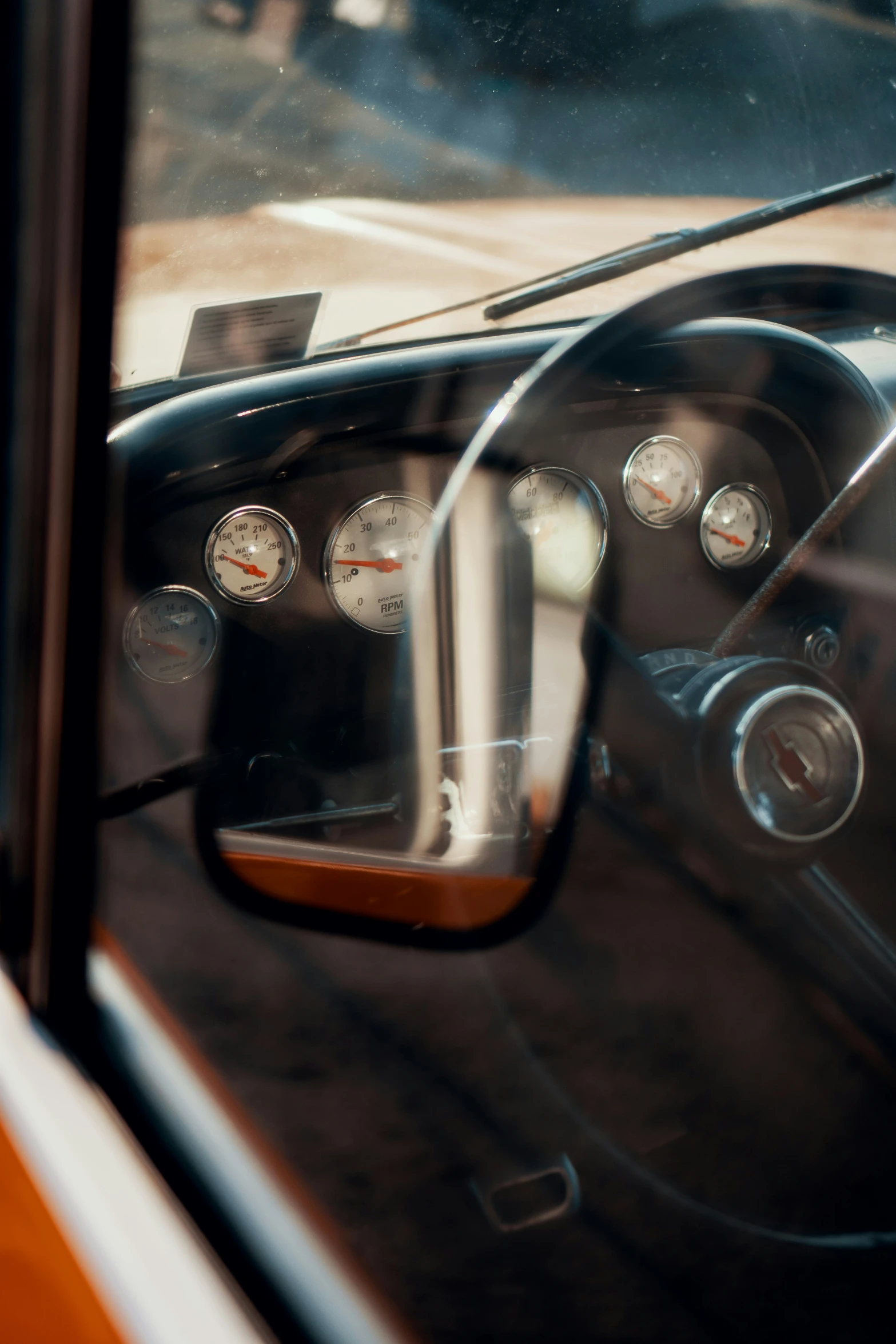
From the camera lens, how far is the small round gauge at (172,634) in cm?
193

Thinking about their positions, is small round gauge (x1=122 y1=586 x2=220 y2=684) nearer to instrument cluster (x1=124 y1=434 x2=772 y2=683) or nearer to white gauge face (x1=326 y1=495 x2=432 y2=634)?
instrument cluster (x1=124 y1=434 x2=772 y2=683)

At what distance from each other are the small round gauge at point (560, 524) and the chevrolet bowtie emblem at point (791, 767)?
0.34 metres

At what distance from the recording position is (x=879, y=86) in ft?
5.90

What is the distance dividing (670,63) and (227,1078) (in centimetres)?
170

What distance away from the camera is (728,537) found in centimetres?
231

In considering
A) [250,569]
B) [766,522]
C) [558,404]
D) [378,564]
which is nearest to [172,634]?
[250,569]

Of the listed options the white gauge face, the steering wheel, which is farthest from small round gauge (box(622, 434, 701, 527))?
the steering wheel

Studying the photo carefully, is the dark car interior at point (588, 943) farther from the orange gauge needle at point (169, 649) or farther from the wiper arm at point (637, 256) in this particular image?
the wiper arm at point (637, 256)

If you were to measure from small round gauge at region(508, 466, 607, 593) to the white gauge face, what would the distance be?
0.36 meters

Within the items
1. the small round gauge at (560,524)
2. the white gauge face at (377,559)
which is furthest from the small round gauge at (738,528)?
the white gauge face at (377,559)

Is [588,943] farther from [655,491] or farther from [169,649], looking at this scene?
[655,491]

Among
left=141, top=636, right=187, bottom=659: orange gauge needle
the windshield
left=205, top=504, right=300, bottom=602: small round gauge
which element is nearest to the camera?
the windshield

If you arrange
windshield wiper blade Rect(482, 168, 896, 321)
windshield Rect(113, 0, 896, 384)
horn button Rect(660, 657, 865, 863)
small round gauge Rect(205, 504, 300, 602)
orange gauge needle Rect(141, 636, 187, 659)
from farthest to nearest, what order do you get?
1. small round gauge Rect(205, 504, 300, 602)
2. orange gauge needle Rect(141, 636, 187, 659)
3. windshield wiper blade Rect(482, 168, 896, 321)
4. windshield Rect(113, 0, 896, 384)
5. horn button Rect(660, 657, 865, 863)

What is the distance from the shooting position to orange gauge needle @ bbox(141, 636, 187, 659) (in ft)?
6.44
